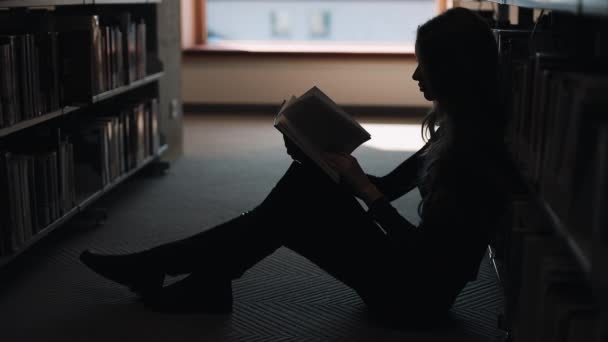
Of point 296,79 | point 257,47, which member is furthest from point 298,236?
point 257,47

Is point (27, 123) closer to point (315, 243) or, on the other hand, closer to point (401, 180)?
point (315, 243)

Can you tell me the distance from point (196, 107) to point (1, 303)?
4.03m

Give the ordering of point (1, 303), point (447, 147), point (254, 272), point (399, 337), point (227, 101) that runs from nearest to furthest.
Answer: point (447, 147), point (399, 337), point (1, 303), point (254, 272), point (227, 101)

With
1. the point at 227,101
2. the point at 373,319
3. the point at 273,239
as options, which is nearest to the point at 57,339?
the point at 273,239

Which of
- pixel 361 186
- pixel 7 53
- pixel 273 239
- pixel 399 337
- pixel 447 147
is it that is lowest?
pixel 399 337

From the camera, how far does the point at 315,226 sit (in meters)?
1.95

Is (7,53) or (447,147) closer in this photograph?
(447,147)

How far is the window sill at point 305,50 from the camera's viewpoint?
5.92 meters

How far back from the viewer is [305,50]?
237 inches

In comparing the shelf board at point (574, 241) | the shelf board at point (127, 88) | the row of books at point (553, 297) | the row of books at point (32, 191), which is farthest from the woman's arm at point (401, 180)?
the shelf board at point (127, 88)

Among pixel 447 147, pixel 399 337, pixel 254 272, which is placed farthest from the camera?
pixel 254 272

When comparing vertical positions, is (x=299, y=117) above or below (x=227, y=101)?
above

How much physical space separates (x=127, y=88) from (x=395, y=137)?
210 centimetres

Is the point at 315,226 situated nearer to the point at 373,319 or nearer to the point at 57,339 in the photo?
the point at 373,319
